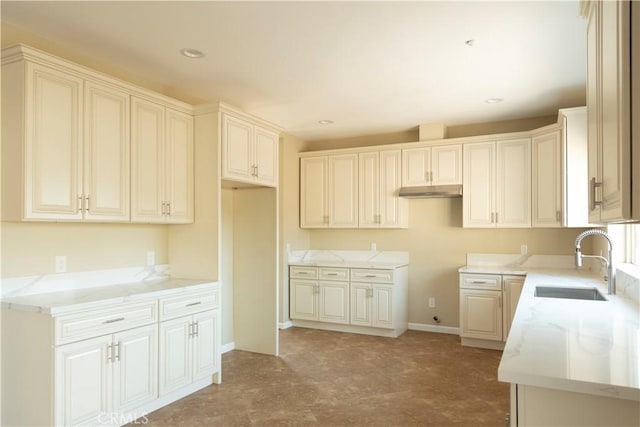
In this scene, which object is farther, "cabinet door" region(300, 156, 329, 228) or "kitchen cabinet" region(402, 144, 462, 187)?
"cabinet door" region(300, 156, 329, 228)

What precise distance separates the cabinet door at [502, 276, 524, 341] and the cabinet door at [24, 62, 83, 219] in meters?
4.12

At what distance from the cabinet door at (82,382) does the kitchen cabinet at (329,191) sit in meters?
3.61

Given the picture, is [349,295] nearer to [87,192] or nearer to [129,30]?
[87,192]

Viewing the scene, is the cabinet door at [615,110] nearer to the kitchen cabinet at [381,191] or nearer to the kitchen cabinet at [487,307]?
the kitchen cabinet at [487,307]

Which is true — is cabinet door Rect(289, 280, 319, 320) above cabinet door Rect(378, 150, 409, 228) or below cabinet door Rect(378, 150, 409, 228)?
below

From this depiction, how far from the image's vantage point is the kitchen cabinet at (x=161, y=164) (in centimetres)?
333

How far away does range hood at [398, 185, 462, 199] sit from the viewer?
5.09 metres

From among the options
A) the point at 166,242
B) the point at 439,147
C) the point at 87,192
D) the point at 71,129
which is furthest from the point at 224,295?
the point at 439,147

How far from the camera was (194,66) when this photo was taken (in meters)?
3.51

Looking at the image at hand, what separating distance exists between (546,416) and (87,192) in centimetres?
292

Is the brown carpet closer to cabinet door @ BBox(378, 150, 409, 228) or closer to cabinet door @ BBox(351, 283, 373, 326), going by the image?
cabinet door @ BBox(351, 283, 373, 326)

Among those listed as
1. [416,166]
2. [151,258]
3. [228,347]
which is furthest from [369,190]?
[151,258]

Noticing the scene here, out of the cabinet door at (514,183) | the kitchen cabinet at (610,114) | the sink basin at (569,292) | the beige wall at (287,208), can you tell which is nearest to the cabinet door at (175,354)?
the beige wall at (287,208)

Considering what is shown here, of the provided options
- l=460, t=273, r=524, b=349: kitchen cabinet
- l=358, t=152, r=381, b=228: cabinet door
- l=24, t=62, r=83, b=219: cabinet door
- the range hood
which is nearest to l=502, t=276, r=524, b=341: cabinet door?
l=460, t=273, r=524, b=349: kitchen cabinet
